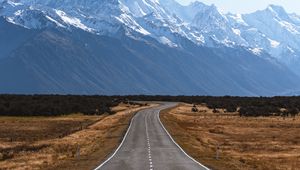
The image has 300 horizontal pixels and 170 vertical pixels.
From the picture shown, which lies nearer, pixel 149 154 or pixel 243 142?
pixel 149 154

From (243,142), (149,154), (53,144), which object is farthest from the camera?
(243,142)

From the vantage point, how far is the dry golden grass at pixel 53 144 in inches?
1950

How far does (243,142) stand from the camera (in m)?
73.2

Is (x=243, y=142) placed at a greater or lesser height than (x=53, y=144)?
lesser

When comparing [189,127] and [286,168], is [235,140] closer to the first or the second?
[189,127]

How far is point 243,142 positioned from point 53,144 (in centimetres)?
2230

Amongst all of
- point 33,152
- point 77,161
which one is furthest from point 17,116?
point 77,161

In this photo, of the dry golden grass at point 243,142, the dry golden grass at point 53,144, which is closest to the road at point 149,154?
the dry golden grass at point 53,144

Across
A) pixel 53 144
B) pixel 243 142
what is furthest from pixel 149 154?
pixel 243 142

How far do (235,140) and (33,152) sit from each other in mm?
27412

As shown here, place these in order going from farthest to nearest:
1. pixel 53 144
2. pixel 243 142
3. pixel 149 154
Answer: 1. pixel 243 142
2. pixel 53 144
3. pixel 149 154

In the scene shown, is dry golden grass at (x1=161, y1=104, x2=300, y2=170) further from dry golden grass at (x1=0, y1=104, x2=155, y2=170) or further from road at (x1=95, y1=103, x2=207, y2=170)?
dry golden grass at (x1=0, y1=104, x2=155, y2=170)

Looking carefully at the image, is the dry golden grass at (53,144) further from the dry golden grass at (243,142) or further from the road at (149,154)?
the dry golden grass at (243,142)

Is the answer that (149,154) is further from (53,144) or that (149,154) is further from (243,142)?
(243,142)
